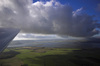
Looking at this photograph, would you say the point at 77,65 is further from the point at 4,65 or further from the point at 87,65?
the point at 4,65

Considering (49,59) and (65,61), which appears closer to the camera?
(65,61)

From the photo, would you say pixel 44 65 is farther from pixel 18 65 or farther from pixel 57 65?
pixel 18 65

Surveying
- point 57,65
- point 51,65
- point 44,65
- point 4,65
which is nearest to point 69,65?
point 57,65

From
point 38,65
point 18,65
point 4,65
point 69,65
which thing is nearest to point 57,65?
point 69,65

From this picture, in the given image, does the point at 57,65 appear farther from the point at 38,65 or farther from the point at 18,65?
the point at 18,65

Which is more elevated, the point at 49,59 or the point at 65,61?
the point at 49,59

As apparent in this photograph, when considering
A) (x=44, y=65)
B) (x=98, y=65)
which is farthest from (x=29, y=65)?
(x=98, y=65)
